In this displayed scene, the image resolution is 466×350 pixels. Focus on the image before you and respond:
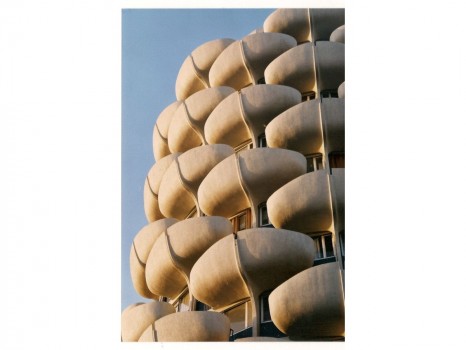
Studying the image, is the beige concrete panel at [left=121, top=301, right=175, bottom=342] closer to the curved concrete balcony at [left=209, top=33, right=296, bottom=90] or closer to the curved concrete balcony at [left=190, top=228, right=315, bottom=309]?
the curved concrete balcony at [left=190, top=228, right=315, bottom=309]

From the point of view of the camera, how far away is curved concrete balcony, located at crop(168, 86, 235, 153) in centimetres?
2014

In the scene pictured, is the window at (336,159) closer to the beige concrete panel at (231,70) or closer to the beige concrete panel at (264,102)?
the beige concrete panel at (264,102)

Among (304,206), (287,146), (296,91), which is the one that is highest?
(296,91)

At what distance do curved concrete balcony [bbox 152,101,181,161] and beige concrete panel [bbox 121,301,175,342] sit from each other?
716 centimetres

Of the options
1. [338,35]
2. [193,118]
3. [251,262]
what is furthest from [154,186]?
[251,262]

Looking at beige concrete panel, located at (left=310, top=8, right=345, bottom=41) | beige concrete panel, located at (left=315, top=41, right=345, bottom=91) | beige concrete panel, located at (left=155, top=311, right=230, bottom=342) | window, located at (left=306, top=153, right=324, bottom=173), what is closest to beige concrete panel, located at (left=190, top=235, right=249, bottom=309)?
beige concrete panel, located at (left=155, top=311, right=230, bottom=342)

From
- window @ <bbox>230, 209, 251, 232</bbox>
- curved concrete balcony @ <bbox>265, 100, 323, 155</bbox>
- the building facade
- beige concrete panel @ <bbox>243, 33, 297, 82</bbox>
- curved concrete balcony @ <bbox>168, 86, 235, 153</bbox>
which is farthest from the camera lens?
curved concrete balcony @ <bbox>168, 86, 235, 153</bbox>

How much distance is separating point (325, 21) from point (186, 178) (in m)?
4.66
